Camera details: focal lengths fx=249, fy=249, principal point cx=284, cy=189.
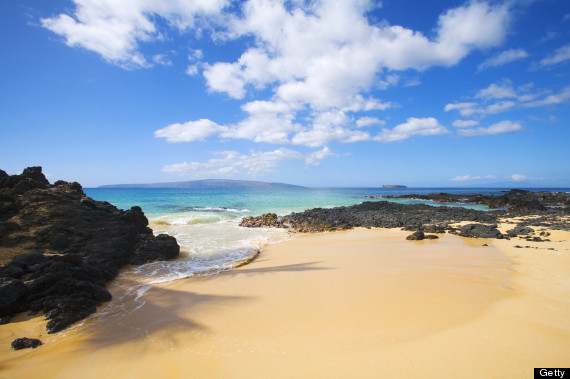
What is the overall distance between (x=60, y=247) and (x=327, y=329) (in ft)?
24.6

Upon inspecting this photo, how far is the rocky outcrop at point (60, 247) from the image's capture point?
183 inches

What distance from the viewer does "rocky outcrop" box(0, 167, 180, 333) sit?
4.66m

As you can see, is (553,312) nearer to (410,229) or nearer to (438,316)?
(438,316)

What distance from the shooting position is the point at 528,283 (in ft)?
19.1

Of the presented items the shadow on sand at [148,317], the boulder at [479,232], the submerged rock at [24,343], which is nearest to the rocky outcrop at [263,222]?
the boulder at [479,232]

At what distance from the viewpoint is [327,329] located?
400 centimetres

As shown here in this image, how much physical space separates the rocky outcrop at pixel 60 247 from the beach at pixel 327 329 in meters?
0.39

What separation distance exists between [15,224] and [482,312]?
444 inches

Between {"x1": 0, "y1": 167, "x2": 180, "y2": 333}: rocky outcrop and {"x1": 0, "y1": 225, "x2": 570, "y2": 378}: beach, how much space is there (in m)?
0.39

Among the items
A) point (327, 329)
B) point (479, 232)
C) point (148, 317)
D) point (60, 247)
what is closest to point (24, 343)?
point (148, 317)

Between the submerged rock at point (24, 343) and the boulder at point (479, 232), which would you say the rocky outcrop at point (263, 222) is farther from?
the submerged rock at point (24, 343)

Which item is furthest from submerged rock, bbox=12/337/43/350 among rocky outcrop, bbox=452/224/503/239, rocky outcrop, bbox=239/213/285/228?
rocky outcrop, bbox=452/224/503/239

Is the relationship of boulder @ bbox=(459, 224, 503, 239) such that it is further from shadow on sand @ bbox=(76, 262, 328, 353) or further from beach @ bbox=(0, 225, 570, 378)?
shadow on sand @ bbox=(76, 262, 328, 353)

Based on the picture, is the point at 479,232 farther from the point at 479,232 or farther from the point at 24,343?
the point at 24,343
